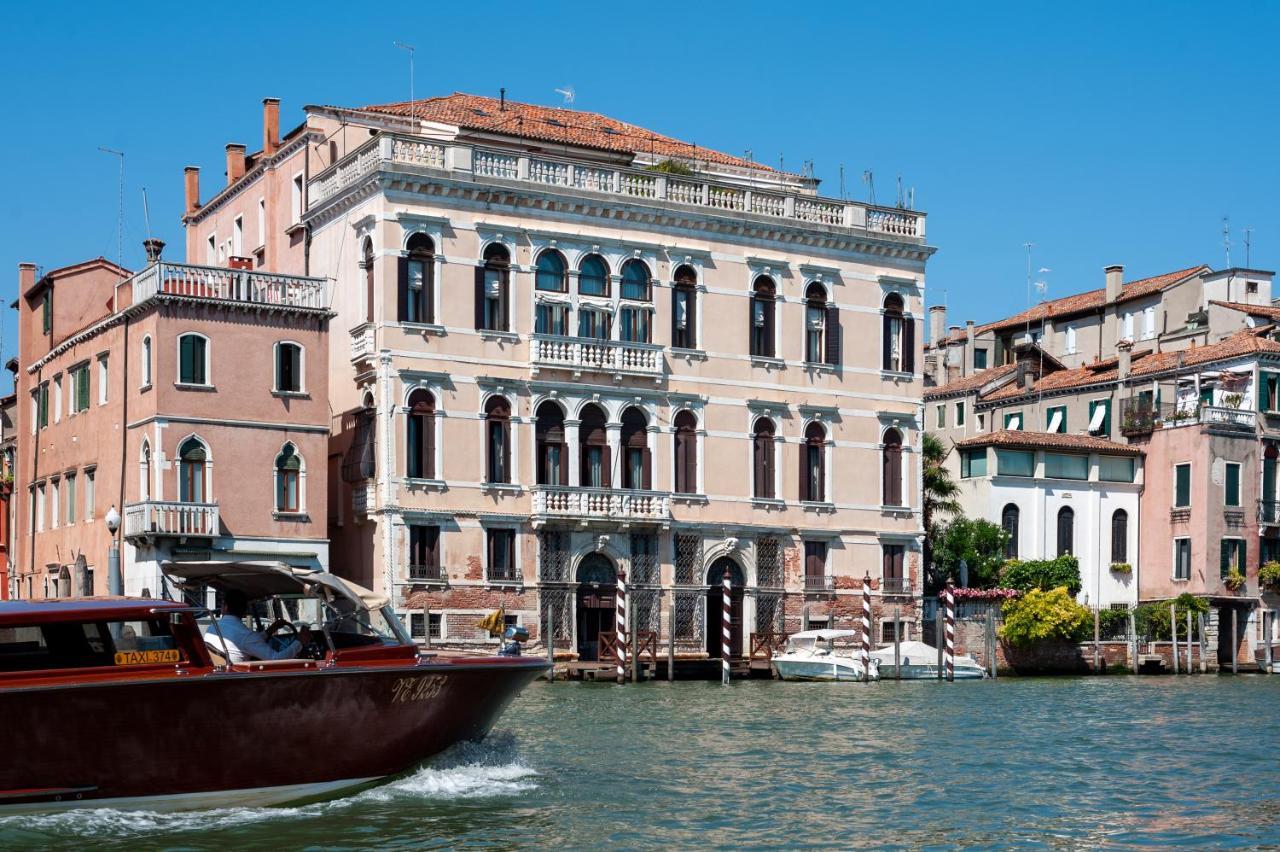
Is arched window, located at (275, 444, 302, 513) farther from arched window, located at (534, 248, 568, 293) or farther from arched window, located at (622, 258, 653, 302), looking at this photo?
arched window, located at (622, 258, 653, 302)

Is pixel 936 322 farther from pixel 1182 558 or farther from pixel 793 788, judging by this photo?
pixel 793 788

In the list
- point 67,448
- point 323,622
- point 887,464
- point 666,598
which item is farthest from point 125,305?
point 323,622

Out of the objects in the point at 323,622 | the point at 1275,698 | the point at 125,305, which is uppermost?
the point at 125,305

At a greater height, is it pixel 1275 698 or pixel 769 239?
pixel 769 239

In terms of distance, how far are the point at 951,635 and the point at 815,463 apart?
486 cm

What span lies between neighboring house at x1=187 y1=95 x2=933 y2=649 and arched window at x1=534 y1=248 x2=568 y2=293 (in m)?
0.05

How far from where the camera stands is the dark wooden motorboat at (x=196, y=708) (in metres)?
15.3

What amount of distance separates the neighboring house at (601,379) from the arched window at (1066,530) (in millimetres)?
5777

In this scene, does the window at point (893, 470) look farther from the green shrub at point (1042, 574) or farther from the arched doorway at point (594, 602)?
the arched doorway at point (594, 602)

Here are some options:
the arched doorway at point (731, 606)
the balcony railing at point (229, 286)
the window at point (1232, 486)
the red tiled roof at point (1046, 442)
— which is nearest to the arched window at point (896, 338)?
the red tiled roof at point (1046, 442)

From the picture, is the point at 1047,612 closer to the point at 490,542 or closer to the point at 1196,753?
the point at 490,542

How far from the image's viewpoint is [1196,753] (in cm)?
2302

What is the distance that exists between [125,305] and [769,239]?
1404 cm

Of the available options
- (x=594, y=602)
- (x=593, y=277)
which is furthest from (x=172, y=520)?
(x=593, y=277)
